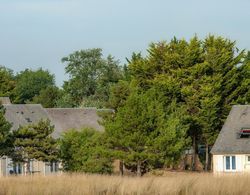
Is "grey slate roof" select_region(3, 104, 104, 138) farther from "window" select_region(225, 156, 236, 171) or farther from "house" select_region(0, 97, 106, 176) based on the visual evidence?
"window" select_region(225, 156, 236, 171)

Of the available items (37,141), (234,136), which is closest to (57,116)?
(234,136)

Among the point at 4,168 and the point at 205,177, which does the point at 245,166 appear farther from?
the point at 205,177

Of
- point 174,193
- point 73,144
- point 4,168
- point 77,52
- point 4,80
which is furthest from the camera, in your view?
point 77,52

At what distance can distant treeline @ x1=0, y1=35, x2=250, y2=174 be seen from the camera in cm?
5559

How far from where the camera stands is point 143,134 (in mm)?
55406

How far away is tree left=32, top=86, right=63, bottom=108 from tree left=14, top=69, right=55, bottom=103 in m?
7.05

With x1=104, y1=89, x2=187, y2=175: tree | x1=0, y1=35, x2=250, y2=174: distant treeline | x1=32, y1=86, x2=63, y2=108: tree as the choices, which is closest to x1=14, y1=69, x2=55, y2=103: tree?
x1=32, y1=86, x2=63, y2=108: tree

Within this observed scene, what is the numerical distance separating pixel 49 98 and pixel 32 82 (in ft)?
58.5

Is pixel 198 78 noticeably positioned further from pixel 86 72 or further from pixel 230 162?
pixel 86 72

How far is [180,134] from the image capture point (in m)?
59.6

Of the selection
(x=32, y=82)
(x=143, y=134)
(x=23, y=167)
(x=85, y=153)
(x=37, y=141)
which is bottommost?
(x=23, y=167)

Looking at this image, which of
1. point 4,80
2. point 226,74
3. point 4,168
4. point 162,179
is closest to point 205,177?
point 162,179

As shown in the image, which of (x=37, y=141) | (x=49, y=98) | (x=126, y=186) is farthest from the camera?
(x=49, y=98)

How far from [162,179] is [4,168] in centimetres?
3785
